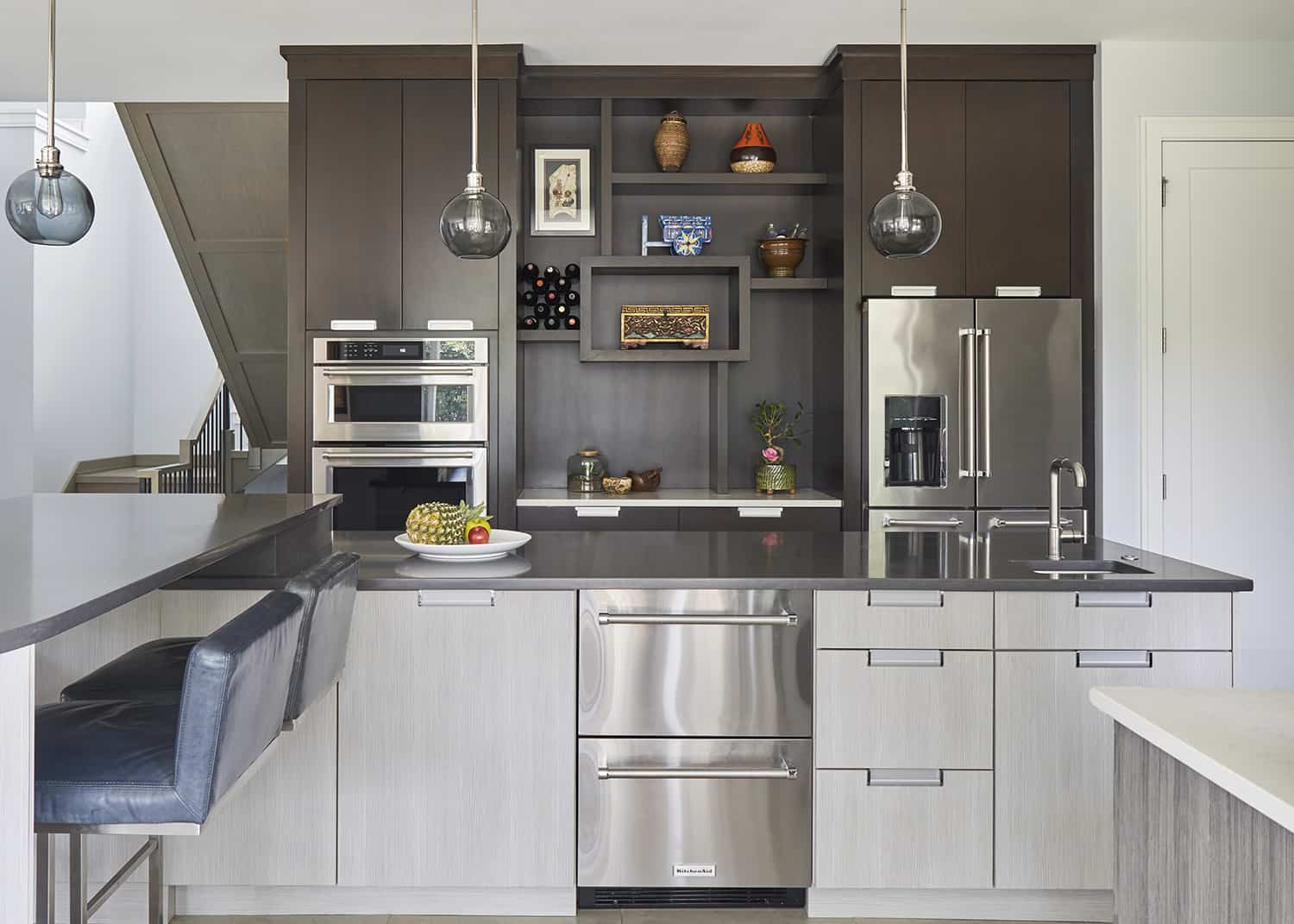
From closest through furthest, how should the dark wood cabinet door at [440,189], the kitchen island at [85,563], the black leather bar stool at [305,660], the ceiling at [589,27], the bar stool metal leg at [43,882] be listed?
the kitchen island at [85,563]
the bar stool metal leg at [43,882]
the black leather bar stool at [305,660]
the ceiling at [589,27]
the dark wood cabinet door at [440,189]

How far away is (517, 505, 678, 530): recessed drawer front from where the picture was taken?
4.30 m

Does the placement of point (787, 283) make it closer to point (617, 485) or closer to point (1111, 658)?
point (617, 485)

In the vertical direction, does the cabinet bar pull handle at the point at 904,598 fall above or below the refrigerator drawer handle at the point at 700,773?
above

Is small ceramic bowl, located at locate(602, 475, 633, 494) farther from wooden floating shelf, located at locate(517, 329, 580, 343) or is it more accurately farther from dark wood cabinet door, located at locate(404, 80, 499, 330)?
dark wood cabinet door, located at locate(404, 80, 499, 330)

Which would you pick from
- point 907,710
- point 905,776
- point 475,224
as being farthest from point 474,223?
point 905,776

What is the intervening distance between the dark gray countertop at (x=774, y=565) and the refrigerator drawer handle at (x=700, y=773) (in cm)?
44

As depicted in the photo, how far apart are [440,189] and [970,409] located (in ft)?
7.73

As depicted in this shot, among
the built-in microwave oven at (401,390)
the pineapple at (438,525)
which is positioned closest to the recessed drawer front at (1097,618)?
the pineapple at (438,525)

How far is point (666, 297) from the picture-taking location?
16.0ft

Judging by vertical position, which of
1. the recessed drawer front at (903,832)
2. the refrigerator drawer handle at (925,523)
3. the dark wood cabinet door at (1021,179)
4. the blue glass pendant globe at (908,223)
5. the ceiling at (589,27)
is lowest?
the recessed drawer front at (903,832)

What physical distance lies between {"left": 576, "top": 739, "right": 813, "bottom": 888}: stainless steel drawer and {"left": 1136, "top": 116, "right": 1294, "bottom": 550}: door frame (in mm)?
2416

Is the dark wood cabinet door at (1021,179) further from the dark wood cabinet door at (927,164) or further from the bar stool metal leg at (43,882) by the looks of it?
the bar stool metal leg at (43,882)

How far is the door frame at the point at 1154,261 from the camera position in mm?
4098

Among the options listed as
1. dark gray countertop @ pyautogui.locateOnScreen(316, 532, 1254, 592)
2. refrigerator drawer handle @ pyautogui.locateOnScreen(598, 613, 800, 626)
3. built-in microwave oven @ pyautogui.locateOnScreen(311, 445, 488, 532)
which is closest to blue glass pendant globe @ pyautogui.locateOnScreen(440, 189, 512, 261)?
dark gray countertop @ pyautogui.locateOnScreen(316, 532, 1254, 592)
